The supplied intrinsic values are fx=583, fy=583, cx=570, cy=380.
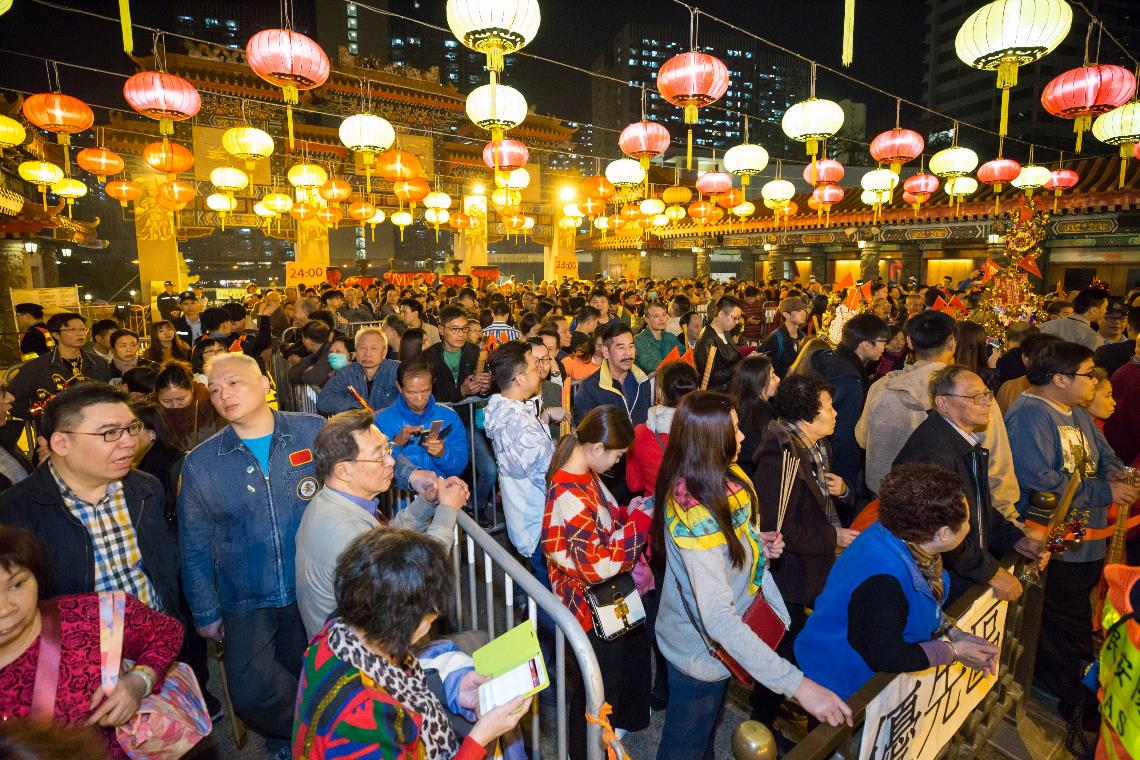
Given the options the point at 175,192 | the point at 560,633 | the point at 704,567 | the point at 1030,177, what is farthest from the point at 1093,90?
the point at 175,192

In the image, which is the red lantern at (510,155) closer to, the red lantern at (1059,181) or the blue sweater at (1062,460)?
the blue sweater at (1062,460)

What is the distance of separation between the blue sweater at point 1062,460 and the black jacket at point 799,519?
1.42 m

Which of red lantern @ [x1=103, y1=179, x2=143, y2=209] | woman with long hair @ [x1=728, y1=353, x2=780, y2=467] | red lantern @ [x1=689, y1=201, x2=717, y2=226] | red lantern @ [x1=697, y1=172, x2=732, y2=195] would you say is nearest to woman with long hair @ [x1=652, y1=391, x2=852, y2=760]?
woman with long hair @ [x1=728, y1=353, x2=780, y2=467]

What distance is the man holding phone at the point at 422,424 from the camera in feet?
11.2

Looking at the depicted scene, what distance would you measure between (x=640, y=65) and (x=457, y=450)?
325ft

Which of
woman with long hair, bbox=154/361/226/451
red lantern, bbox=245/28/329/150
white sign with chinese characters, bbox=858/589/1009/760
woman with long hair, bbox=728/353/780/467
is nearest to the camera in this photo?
white sign with chinese characters, bbox=858/589/1009/760

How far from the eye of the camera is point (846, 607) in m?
2.01

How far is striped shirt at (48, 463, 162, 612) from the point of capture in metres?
2.11

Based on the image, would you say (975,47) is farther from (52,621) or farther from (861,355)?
(52,621)

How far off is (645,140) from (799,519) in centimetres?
747

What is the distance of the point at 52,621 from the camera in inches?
62.6

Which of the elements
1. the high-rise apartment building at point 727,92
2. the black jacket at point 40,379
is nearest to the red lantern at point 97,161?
the black jacket at point 40,379

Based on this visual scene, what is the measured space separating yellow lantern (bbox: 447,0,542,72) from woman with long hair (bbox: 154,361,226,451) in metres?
3.35

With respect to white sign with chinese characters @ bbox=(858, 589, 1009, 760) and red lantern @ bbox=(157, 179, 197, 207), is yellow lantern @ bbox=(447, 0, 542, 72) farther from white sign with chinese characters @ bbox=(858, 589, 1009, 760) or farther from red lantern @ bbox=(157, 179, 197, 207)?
red lantern @ bbox=(157, 179, 197, 207)
